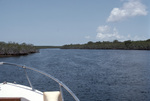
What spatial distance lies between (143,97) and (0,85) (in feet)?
31.0

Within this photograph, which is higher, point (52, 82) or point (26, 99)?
point (26, 99)

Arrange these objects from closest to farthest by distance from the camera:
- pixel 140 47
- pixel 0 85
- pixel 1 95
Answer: pixel 1 95 → pixel 0 85 → pixel 140 47

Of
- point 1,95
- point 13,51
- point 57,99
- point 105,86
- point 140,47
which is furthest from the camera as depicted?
point 140,47

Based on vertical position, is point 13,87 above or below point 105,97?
above

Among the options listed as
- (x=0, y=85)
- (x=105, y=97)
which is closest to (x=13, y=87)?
(x=0, y=85)

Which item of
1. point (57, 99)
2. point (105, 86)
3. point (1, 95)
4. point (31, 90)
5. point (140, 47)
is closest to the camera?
point (57, 99)

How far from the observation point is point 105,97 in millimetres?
11422

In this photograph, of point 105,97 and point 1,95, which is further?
point 105,97

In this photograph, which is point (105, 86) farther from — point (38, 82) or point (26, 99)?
point (26, 99)

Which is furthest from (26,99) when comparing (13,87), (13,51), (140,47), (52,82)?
(140,47)

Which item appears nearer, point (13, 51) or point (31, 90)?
point (31, 90)

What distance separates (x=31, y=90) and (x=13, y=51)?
174 ft

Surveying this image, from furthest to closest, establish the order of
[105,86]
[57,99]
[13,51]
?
1. [13,51]
2. [105,86]
3. [57,99]

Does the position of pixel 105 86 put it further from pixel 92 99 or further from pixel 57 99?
pixel 57 99
